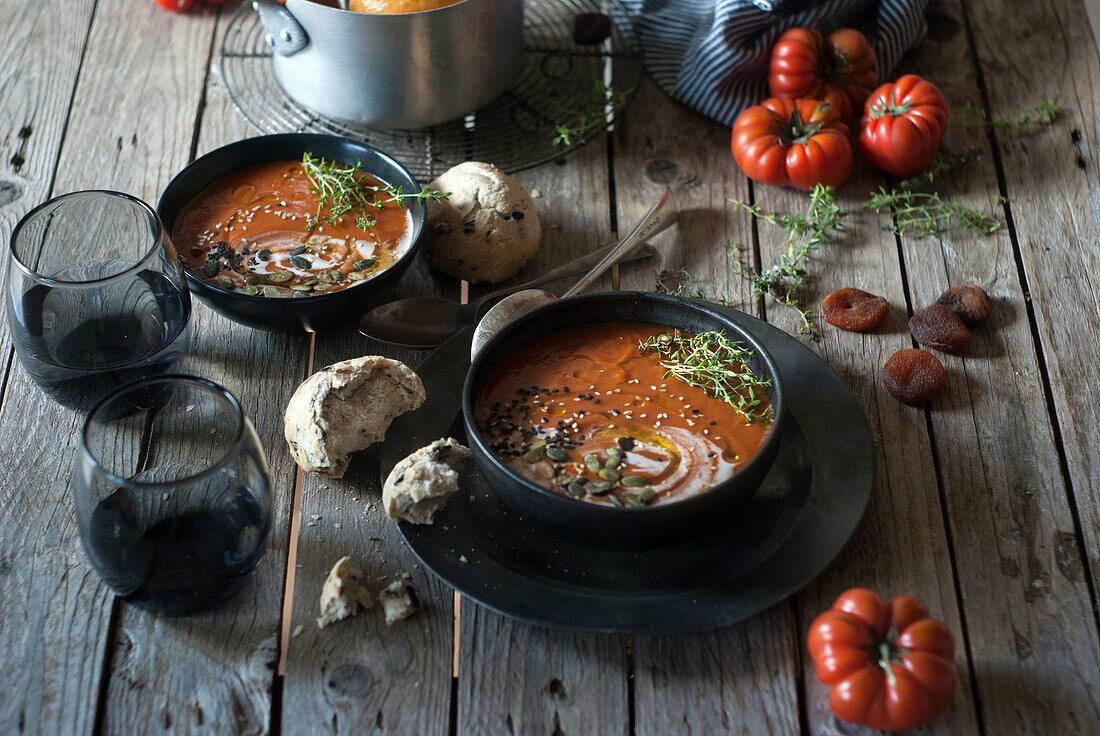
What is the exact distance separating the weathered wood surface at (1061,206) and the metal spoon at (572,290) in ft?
2.62

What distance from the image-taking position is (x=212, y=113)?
252cm

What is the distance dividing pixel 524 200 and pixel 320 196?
0.43 meters

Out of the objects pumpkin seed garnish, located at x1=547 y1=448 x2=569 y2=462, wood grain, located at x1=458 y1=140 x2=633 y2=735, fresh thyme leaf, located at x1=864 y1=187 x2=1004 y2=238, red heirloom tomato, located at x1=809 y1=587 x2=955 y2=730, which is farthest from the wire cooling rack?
red heirloom tomato, located at x1=809 y1=587 x2=955 y2=730

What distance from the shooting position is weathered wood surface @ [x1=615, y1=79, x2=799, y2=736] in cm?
145

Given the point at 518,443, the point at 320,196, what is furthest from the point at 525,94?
the point at 518,443

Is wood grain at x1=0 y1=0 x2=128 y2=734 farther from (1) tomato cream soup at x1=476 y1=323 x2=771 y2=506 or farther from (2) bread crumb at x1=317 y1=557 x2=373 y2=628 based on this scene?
(1) tomato cream soup at x1=476 y1=323 x2=771 y2=506

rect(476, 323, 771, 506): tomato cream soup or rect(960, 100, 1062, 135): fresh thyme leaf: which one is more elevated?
rect(476, 323, 771, 506): tomato cream soup

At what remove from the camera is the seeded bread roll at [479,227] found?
204cm

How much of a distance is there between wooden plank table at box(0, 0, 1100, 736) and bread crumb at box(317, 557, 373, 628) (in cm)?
3

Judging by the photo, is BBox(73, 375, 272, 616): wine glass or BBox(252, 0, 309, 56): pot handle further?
BBox(252, 0, 309, 56): pot handle

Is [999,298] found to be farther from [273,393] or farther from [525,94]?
[273,393]

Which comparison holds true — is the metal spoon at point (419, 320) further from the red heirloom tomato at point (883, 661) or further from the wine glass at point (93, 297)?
the red heirloom tomato at point (883, 661)

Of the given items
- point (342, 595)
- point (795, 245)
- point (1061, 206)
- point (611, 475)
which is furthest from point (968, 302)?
point (342, 595)

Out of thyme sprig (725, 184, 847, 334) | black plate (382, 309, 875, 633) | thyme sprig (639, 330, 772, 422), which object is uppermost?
thyme sprig (639, 330, 772, 422)
